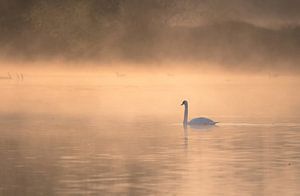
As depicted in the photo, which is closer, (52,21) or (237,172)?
(237,172)

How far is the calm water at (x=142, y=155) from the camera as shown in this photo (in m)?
17.5

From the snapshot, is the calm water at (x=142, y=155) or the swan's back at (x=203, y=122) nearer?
the calm water at (x=142, y=155)

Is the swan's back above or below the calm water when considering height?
above

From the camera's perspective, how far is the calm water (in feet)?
57.5

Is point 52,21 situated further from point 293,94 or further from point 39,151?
point 39,151

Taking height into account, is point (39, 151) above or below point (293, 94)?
below

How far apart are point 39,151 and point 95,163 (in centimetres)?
218

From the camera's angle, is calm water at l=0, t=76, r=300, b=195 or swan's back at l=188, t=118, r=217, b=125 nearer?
calm water at l=0, t=76, r=300, b=195

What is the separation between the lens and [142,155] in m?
→ 21.5

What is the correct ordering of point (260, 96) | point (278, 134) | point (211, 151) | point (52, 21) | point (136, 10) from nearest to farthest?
point (211, 151) < point (278, 134) < point (260, 96) < point (52, 21) < point (136, 10)

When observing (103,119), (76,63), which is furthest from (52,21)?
(103,119)

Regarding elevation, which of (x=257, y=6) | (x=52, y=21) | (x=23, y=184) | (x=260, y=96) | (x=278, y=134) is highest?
(x=52, y=21)

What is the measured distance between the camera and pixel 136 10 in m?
109

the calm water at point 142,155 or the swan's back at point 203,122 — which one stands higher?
the swan's back at point 203,122
